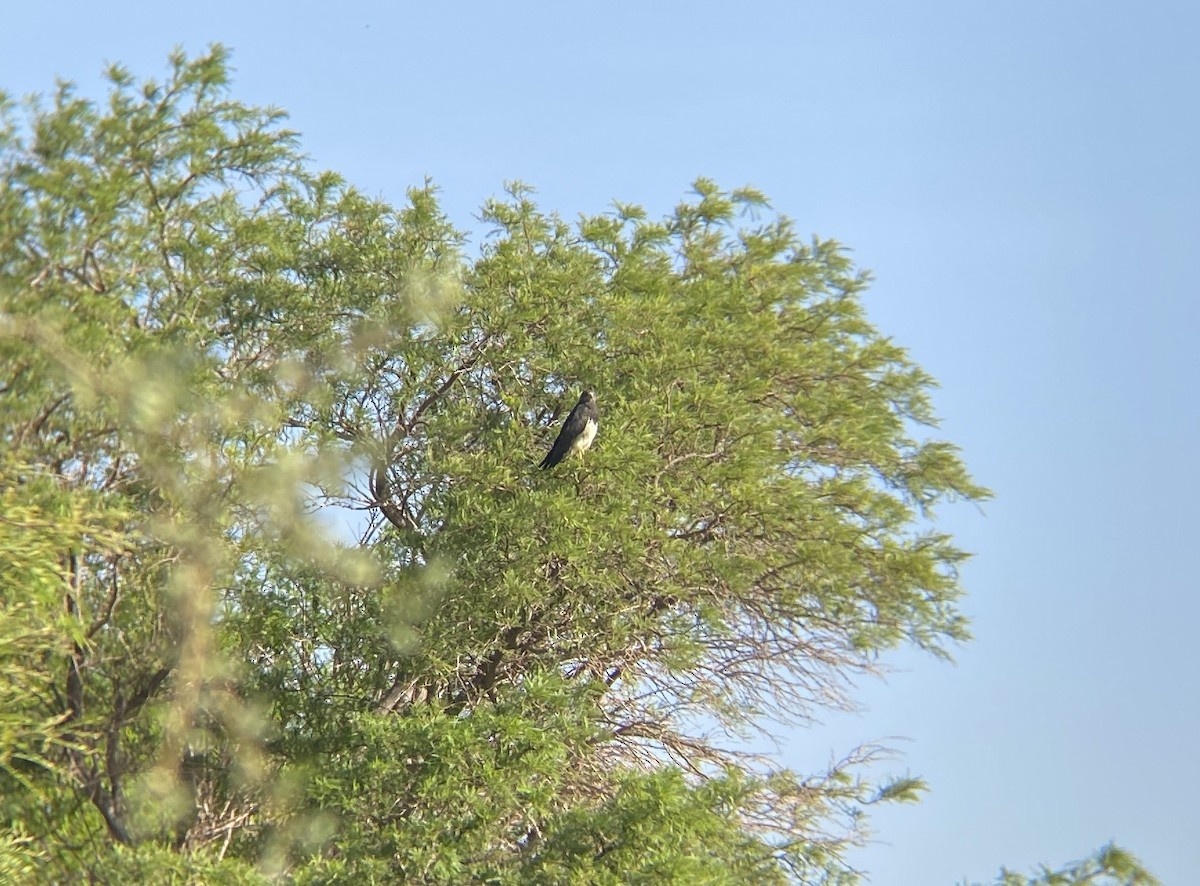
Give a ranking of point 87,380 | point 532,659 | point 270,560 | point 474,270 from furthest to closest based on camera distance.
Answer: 1. point 474,270
2. point 532,659
3. point 270,560
4. point 87,380

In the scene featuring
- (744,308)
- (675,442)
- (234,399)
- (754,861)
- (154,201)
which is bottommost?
(754,861)

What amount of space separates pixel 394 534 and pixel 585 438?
1668 millimetres

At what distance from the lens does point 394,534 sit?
1234 centimetres

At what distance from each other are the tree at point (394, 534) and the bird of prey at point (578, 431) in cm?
14

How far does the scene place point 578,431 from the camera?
38.8ft

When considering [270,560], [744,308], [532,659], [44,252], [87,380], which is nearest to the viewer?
[87,380]

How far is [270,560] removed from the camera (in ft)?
36.7

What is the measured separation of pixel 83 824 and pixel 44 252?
3.83 meters

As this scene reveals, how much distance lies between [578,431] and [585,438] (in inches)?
3.2

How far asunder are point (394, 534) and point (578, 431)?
1636mm

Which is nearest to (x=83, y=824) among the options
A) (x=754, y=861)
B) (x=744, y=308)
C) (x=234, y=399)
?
(x=234, y=399)

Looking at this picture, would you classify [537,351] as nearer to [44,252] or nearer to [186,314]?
[186,314]

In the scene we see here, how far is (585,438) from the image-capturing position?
1180 centimetres

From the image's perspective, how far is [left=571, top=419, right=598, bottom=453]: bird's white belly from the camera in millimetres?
11781
